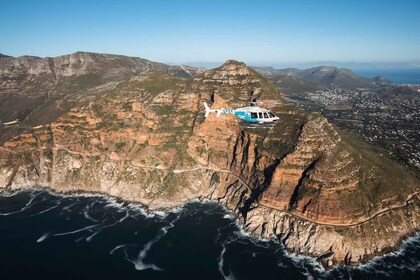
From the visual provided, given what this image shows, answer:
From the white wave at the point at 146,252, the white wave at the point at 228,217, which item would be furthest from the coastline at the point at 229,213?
the white wave at the point at 146,252

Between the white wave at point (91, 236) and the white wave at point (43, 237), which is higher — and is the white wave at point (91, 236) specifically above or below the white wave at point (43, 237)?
below

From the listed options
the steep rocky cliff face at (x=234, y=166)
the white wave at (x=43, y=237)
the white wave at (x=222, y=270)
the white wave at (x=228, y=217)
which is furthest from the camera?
the white wave at (x=228, y=217)

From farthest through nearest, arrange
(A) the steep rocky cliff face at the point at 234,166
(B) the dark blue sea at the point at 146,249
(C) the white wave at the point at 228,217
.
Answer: (C) the white wave at the point at 228,217 → (A) the steep rocky cliff face at the point at 234,166 → (B) the dark blue sea at the point at 146,249

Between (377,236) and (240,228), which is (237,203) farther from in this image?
(377,236)

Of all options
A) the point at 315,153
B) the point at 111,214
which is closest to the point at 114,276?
the point at 111,214

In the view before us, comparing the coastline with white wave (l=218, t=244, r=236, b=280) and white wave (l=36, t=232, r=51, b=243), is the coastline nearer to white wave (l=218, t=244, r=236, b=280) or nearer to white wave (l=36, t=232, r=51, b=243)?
white wave (l=218, t=244, r=236, b=280)

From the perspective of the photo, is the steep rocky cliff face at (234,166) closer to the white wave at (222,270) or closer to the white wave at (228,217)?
the white wave at (228,217)
